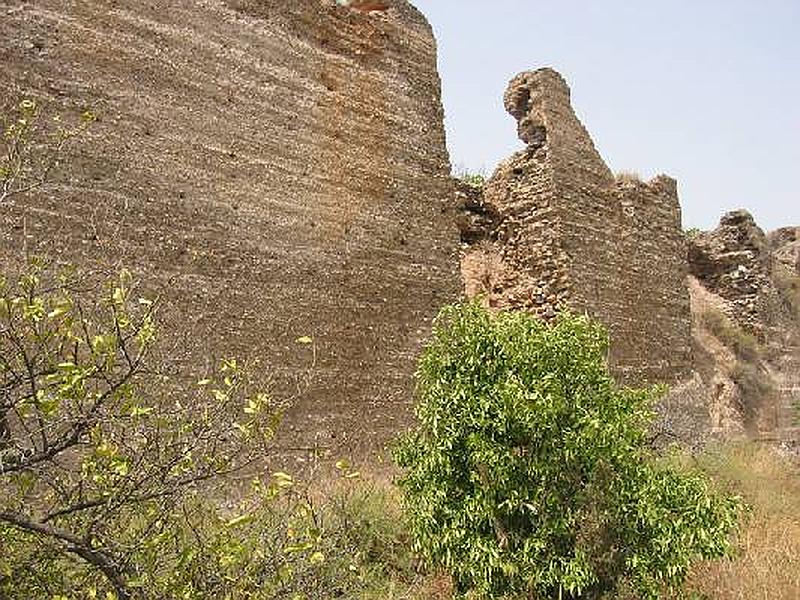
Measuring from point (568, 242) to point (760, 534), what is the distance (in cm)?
490

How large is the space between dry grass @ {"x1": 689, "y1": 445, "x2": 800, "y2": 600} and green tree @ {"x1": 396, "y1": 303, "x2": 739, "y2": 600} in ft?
2.29

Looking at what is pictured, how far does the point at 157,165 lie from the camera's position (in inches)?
322

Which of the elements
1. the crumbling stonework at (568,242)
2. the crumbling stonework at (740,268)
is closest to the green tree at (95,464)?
the crumbling stonework at (568,242)

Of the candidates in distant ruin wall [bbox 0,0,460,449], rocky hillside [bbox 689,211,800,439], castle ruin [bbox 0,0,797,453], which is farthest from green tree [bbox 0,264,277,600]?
rocky hillside [bbox 689,211,800,439]

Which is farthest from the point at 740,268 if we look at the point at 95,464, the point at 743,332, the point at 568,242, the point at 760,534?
the point at 95,464

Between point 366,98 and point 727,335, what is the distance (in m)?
9.32

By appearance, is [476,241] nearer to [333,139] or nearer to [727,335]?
[333,139]

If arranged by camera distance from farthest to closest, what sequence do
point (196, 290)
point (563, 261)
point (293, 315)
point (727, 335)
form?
1. point (727, 335)
2. point (563, 261)
3. point (293, 315)
4. point (196, 290)

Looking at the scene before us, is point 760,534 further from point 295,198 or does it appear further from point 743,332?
point 743,332

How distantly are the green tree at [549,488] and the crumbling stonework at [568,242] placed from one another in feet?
18.4

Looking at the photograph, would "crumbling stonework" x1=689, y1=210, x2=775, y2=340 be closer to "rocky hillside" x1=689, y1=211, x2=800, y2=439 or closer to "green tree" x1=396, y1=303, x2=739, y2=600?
"rocky hillside" x1=689, y1=211, x2=800, y2=439

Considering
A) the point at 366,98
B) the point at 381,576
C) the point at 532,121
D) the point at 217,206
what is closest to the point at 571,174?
the point at 532,121

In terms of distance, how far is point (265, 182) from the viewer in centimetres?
895

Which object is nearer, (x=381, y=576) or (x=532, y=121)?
(x=381, y=576)
